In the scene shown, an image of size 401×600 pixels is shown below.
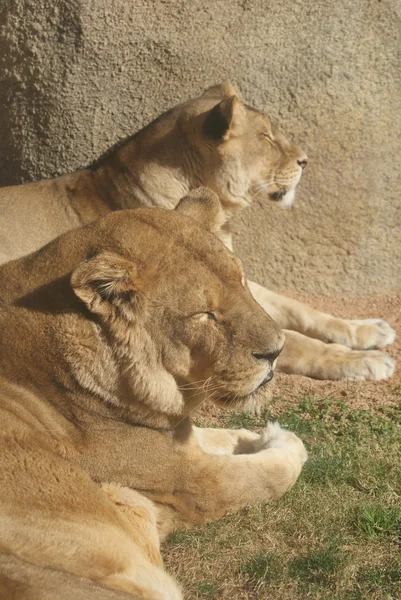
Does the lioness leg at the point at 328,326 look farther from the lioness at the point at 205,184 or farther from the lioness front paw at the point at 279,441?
the lioness front paw at the point at 279,441

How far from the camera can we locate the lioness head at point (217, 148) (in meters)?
6.37

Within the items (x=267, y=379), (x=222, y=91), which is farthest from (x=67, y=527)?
(x=222, y=91)

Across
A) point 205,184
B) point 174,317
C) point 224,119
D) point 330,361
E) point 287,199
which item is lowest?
point 330,361

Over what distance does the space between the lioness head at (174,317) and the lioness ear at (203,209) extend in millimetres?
342

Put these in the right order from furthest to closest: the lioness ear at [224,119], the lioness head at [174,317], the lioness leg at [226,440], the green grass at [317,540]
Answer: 1. the lioness ear at [224,119]
2. the lioness leg at [226,440]
3. the green grass at [317,540]
4. the lioness head at [174,317]

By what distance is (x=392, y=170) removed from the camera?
750 centimetres

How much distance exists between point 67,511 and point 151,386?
2.02 ft

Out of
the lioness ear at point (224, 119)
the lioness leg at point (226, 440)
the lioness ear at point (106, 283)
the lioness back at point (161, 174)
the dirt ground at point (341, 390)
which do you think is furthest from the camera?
the lioness back at point (161, 174)

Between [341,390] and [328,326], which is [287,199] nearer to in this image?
[328,326]

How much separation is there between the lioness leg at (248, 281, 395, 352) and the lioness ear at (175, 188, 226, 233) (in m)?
2.35

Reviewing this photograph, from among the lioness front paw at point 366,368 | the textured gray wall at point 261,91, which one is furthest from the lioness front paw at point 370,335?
the textured gray wall at point 261,91

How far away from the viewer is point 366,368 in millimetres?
6027

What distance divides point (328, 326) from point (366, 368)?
608mm

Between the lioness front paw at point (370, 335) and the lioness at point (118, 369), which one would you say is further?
the lioness front paw at point (370, 335)
